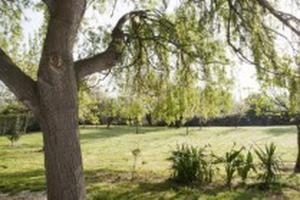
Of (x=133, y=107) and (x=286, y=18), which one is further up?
(x=286, y=18)

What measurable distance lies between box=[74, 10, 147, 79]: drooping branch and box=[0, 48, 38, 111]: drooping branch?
90 cm

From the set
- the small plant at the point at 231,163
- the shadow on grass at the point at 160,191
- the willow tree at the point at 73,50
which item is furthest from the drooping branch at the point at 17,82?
the small plant at the point at 231,163

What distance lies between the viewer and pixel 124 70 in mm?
10109

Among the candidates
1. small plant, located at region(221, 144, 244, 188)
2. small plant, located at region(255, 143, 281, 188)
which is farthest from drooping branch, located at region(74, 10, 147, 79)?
small plant, located at region(255, 143, 281, 188)

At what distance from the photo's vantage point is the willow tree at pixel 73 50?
6.24 m

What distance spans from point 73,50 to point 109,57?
4.24 feet

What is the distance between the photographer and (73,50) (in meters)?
6.69

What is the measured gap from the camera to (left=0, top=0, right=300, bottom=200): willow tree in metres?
6.24

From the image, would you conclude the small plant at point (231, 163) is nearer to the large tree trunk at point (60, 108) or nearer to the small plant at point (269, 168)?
the small plant at point (269, 168)

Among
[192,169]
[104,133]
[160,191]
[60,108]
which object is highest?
[60,108]

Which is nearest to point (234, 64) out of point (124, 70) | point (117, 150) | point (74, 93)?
point (124, 70)

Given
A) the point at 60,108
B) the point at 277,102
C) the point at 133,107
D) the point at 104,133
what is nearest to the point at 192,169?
the point at 133,107

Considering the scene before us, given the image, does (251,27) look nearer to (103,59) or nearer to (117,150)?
(103,59)

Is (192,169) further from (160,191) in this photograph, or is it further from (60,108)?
(60,108)
